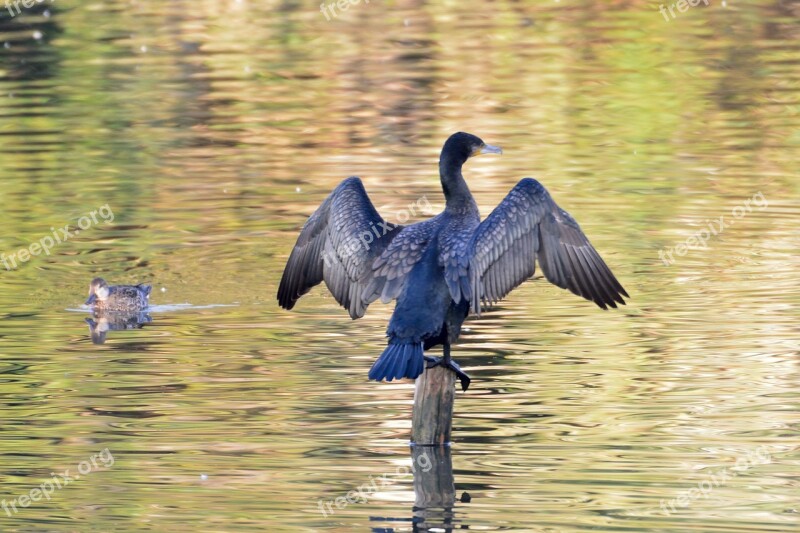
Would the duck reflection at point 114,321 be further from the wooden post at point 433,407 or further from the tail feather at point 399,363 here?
the tail feather at point 399,363

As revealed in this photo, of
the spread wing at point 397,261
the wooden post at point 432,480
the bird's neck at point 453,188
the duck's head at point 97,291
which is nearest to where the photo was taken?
the wooden post at point 432,480

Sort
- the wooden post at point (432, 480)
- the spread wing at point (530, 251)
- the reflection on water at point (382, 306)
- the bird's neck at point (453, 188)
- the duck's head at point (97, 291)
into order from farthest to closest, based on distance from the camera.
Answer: the duck's head at point (97, 291), the bird's neck at point (453, 188), the spread wing at point (530, 251), the reflection on water at point (382, 306), the wooden post at point (432, 480)

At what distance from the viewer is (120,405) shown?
11.1 meters

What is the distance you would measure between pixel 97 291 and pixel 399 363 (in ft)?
18.5

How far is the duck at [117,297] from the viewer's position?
44.8 feet

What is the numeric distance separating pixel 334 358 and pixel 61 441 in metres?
2.55

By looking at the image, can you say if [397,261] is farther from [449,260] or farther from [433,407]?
[433,407]

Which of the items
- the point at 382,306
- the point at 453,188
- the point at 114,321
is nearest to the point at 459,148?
the point at 453,188

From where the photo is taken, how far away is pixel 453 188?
33.1 feet

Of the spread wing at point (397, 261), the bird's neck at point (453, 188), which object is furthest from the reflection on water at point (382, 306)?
the bird's neck at point (453, 188)

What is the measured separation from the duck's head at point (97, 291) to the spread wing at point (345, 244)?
3.33 m

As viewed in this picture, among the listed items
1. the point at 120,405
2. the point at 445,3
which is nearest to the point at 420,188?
the point at 120,405

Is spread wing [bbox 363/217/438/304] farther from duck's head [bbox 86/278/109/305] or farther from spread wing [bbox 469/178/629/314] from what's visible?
duck's head [bbox 86/278/109/305]

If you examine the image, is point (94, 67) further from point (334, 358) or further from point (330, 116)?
point (334, 358)
